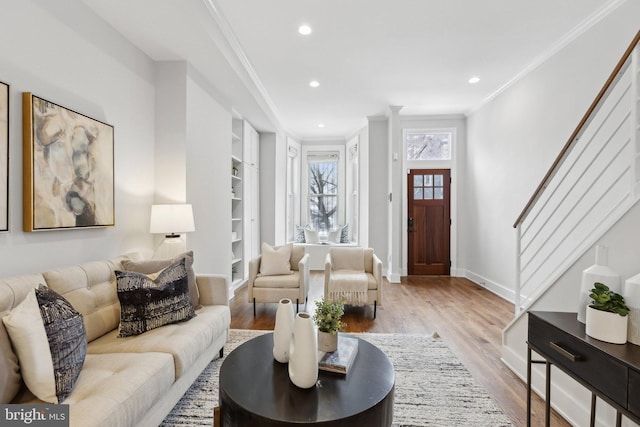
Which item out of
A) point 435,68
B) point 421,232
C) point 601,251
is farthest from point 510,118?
point 601,251

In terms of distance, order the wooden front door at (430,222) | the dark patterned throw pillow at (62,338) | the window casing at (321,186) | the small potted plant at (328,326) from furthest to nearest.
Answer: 1. the window casing at (321,186)
2. the wooden front door at (430,222)
3. the small potted plant at (328,326)
4. the dark patterned throw pillow at (62,338)

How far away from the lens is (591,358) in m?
1.26

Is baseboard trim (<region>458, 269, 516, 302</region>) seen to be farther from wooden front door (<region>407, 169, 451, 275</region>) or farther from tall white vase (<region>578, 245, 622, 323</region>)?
tall white vase (<region>578, 245, 622, 323</region>)

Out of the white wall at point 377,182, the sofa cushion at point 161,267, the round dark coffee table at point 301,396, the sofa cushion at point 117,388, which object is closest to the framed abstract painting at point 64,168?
the sofa cushion at point 161,267

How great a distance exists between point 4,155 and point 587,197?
14.8ft

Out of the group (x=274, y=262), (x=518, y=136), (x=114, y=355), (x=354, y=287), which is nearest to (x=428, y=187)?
(x=518, y=136)

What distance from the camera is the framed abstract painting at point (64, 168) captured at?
5.99 feet

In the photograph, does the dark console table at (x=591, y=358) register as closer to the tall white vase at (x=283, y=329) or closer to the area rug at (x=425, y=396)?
the area rug at (x=425, y=396)

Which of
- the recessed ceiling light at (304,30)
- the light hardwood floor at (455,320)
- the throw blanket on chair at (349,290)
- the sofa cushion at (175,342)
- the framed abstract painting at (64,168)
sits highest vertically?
the recessed ceiling light at (304,30)

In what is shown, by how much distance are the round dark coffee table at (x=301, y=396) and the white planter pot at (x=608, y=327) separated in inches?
36.3

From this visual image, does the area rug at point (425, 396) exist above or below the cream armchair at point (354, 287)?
below

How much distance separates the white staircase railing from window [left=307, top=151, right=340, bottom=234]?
155 inches

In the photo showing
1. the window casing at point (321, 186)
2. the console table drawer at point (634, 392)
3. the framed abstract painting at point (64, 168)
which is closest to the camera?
the console table drawer at point (634, 392)

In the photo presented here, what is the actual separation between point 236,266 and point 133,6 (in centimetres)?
359
